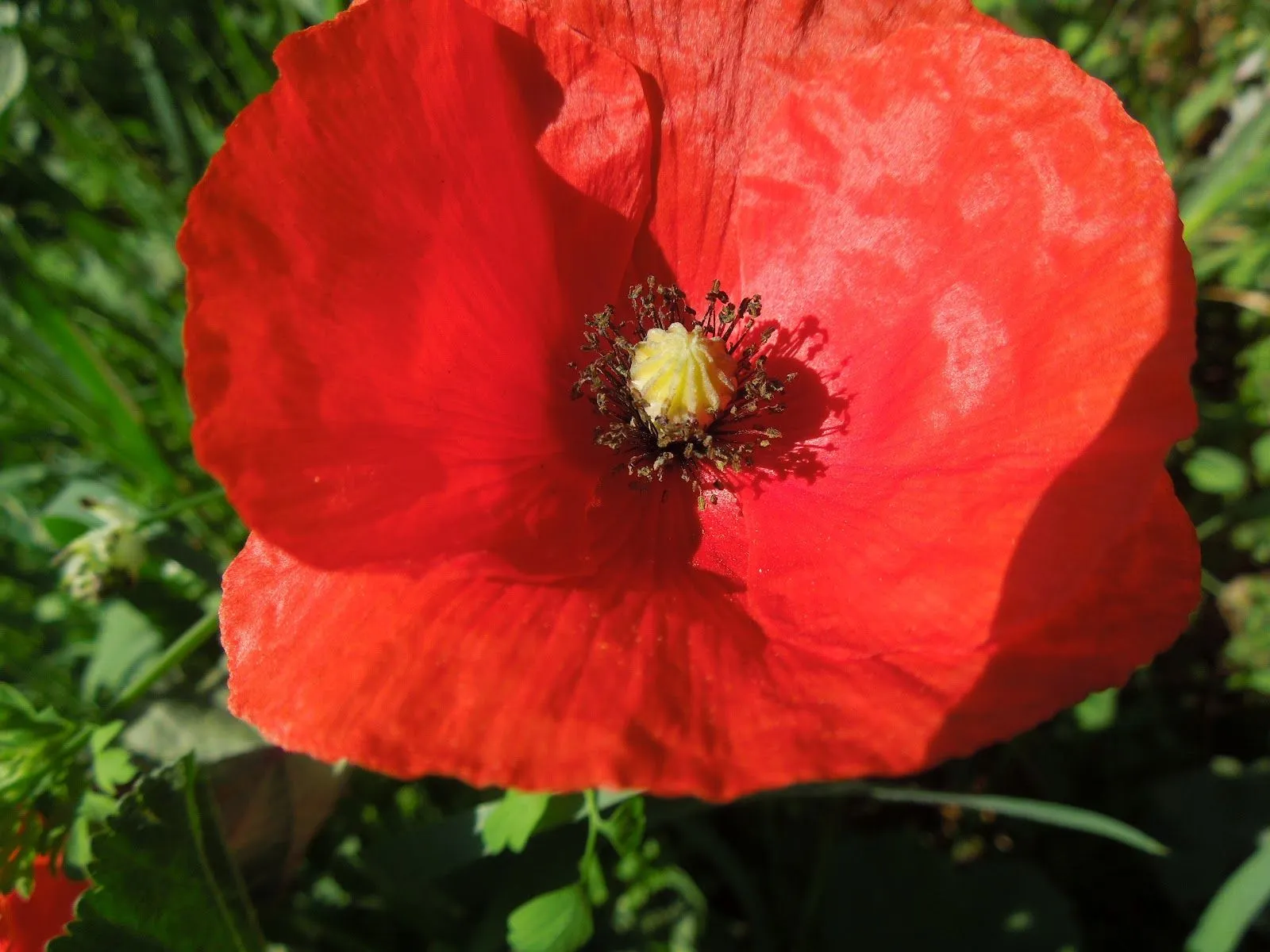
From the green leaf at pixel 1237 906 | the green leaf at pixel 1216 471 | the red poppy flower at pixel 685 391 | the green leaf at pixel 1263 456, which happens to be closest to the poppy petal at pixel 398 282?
the red poppy flower at pixel 685 391

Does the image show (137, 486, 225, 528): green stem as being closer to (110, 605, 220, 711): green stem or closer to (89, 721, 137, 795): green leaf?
(110, 605, 220, 711): green stem

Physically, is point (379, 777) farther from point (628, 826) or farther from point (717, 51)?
point (717, 51)

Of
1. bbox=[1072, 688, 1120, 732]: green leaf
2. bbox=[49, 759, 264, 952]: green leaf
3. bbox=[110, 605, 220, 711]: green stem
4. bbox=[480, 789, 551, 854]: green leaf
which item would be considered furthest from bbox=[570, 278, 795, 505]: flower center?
bbox=[1072, 688, 1120, 732]: green leaf

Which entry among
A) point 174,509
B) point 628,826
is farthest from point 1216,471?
point 174,509

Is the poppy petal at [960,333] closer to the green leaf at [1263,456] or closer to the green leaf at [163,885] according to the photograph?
the green leaf at [163,885]

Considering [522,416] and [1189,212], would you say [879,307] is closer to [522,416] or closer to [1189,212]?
[522,416]

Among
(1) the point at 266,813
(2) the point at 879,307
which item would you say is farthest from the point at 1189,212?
(1) the point at 266,813

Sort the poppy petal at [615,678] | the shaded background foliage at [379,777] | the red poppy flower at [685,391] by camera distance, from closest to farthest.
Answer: the poppy petal at [615,678], the red poppy flower at [685,391], the shaded background foliage at [379,777]
